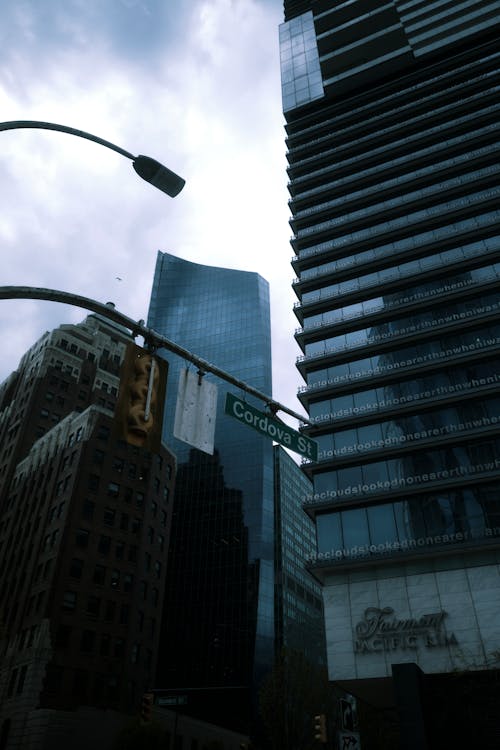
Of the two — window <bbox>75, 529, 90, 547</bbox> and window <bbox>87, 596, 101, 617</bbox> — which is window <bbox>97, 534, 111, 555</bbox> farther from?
window <bbox>87, 596, 101, 617</bbox>

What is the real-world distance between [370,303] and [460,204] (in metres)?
13.6

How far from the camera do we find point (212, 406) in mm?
13914

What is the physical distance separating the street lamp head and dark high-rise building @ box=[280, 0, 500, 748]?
15.7 m

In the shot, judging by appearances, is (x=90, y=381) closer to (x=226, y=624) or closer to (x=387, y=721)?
(x=226, y=624)

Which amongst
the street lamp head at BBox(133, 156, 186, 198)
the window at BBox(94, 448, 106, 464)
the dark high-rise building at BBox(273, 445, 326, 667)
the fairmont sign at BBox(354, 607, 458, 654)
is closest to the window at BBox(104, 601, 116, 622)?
the window at BBox(94, 448, 106, 464)

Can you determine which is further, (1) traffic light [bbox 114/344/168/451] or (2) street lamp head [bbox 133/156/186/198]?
(2) street lamp head [bbox 133/156/186/198]

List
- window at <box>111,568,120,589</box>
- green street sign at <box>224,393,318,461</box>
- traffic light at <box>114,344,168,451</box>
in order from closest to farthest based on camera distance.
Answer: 1. traffic light at <box>114,344,168,451</box>
2. green street sign at <box>224,393,318,461</box>
3. window at <box>111,568,120,589</box>

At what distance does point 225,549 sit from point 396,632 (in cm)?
7338

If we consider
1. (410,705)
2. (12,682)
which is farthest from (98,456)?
(410,705)

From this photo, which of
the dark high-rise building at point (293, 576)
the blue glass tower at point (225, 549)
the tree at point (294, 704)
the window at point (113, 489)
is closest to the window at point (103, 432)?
the window at point (113, 489)

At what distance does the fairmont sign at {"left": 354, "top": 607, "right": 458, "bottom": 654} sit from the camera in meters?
38.2

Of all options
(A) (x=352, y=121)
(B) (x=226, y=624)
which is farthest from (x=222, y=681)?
(A) (x=352, y=121)

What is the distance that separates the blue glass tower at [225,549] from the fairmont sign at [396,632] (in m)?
57.5

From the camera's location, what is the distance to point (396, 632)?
3938cm
